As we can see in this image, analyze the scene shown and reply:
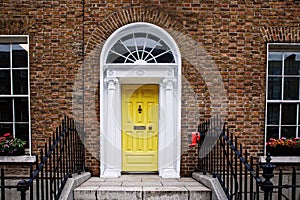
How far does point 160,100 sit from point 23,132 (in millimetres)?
3155

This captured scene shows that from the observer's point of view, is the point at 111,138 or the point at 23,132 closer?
the point at 111,138

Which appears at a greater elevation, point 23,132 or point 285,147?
point 23,132

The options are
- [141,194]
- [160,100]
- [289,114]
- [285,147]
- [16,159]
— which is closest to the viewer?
[141,194]

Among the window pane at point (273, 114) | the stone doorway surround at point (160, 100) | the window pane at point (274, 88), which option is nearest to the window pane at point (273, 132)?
the window pane at point (273, 114)

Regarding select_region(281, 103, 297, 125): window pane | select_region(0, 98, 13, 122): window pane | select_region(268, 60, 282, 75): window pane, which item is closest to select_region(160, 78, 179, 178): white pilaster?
select_region(268, 60, 282, 75): window pane

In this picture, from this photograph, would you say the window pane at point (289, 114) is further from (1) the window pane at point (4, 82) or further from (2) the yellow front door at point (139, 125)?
(1) the window pane at point (4, 82)

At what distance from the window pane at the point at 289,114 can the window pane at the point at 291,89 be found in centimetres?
18

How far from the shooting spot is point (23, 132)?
5582mm

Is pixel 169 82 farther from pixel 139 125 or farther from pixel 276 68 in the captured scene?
pixel 276 68

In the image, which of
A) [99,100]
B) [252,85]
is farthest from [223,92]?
[99,100]

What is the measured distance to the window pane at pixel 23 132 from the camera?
558 centimetres

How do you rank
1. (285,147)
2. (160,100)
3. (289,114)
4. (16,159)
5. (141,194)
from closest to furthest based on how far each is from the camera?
1. (141,194)
2. (16,159)
3. (285,147)
4. (160,100)
5. (289,114)

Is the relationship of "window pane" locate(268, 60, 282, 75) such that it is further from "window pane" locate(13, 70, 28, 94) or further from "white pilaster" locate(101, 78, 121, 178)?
"window pane" locate(13, 70, 28, 94)

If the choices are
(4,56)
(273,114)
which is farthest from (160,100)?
(4,56)
